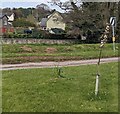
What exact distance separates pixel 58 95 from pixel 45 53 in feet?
48.1

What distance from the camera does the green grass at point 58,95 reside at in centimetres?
661

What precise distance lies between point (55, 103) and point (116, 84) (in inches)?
108

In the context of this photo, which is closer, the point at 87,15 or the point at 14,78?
the point at 14,78

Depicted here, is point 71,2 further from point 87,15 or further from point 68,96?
point 68,96

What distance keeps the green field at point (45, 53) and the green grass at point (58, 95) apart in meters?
7.68

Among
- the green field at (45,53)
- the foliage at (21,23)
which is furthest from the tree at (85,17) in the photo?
the foliage at (21,23)

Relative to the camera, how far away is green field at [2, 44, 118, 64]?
18.1m

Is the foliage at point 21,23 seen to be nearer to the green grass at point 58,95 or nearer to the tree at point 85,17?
the tree at point 85,17

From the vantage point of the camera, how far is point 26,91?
800cm

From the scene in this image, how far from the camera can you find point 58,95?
761 centimetres

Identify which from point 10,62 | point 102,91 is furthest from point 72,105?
point 10,62

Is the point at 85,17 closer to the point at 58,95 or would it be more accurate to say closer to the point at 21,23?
the point at 21,23

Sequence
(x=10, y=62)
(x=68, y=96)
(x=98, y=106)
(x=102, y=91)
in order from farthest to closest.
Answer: (x=10, y=62)
(x=102, y=91)
(x=68, y=96)
(x=98, y=106)

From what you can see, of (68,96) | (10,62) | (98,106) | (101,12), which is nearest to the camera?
(98,106)
